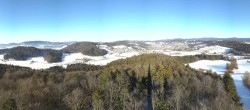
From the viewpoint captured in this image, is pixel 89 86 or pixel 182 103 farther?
pixel 89 86

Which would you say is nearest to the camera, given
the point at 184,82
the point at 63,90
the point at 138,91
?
the point at 63,90

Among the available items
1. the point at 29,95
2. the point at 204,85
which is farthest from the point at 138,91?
the point at 29,95

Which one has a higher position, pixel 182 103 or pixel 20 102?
pixel 20 102

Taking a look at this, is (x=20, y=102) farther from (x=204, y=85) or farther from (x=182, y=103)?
(x=204, y=85)

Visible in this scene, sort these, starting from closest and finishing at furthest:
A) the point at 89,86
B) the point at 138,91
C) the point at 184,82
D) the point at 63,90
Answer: the point at 63,90
the point at 138,91
the point at 89,86
the point at 184,82

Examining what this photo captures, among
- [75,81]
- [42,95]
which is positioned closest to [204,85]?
[75,81]

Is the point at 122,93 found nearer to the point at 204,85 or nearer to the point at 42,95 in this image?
the point at 42,95

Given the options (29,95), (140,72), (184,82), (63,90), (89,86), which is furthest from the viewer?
(140,72)

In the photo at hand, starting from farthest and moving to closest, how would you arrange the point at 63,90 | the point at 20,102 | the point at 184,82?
the point at 184,82
the point at 63,90
the point at 20,102

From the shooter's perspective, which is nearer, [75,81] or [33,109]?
[33,109]
